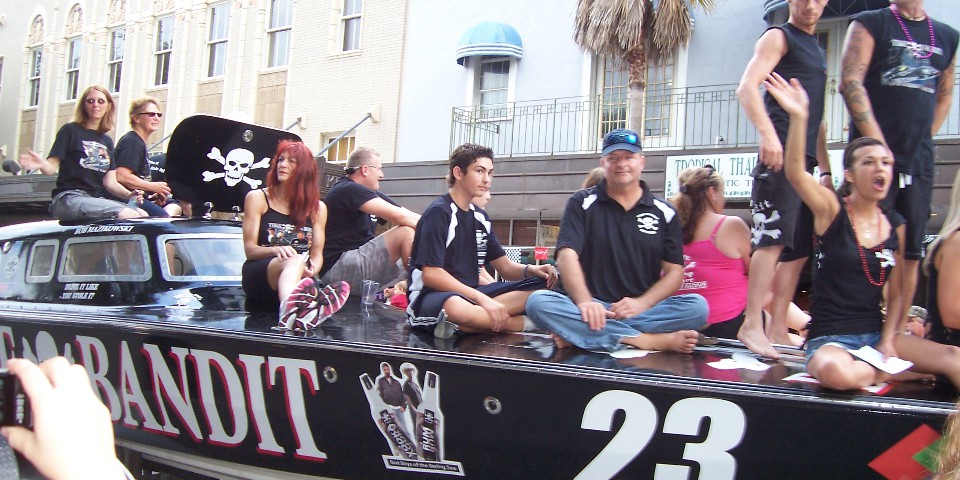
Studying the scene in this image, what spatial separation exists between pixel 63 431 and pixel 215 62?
19246 mm

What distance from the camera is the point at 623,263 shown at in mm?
3674

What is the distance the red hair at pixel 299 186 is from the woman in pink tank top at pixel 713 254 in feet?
7.03

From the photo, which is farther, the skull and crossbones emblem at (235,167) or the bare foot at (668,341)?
the skull and crossbones emblem at (235,167)

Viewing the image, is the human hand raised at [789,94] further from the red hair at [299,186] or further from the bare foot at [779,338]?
the red hair at [299,186]

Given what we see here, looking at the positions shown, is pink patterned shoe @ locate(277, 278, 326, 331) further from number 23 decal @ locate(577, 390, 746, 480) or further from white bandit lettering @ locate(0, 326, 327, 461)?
number 23 decal @ locate(577, 390, 746, 480)

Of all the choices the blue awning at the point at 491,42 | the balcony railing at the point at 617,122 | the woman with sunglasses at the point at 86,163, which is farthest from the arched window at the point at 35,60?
the woman with sunglasses at the point at 86,163

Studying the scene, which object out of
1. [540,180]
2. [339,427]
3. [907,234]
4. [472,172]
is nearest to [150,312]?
[339,427]

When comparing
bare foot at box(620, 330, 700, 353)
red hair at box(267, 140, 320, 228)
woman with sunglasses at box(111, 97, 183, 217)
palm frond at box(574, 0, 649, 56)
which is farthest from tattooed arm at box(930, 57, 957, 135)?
palm frond at box(574, 0, 649, 56)

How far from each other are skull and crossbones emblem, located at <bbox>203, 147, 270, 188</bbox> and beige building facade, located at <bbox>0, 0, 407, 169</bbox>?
9.79m

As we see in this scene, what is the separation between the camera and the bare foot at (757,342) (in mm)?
3278

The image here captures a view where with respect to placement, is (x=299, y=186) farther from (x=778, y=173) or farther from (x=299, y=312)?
(x=778, y=173)

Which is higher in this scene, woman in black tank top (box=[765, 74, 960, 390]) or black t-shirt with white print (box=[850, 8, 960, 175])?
black t-shirt with white print (box=[850, 8, 960, 175])

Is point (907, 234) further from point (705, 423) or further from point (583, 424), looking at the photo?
point (583, 424)

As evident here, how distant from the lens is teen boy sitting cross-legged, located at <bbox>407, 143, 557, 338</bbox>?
12.4 ft
